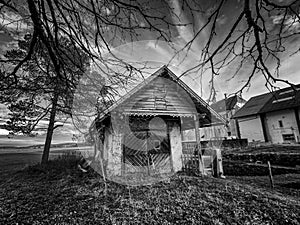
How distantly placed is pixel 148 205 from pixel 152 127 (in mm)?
4495

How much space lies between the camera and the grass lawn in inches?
149

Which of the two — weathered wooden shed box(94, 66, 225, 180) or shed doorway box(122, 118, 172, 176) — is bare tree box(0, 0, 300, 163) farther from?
shed doorway box(122, 118, 172, 176)

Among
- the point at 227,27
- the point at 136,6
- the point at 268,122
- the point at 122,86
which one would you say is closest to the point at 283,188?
the point at 227,27

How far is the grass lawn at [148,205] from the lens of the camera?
3777mm

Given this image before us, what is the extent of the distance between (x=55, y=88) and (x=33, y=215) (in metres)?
3.64

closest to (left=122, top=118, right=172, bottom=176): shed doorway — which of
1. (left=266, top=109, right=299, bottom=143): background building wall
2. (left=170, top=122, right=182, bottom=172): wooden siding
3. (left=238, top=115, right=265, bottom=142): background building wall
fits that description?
(left=170, top=122, right=182, bottom=172): wooden siding

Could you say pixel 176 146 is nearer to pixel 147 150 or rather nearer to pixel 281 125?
pixel 147 150

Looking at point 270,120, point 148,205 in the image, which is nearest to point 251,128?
point 270,120

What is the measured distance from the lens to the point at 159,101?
816 centimetres

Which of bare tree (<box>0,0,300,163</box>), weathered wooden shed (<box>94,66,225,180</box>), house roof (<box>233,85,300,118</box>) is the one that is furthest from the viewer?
house roof (<box>233,85,300,118</box>)

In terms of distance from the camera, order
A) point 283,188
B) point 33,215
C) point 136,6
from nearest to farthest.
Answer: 1. point 136,6
2. point 33,215
3. point 283,188

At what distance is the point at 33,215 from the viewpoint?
4047 millimetres

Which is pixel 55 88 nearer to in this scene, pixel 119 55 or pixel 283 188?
pixel 119 55

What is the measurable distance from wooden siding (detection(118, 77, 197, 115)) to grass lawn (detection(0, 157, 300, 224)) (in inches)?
139
